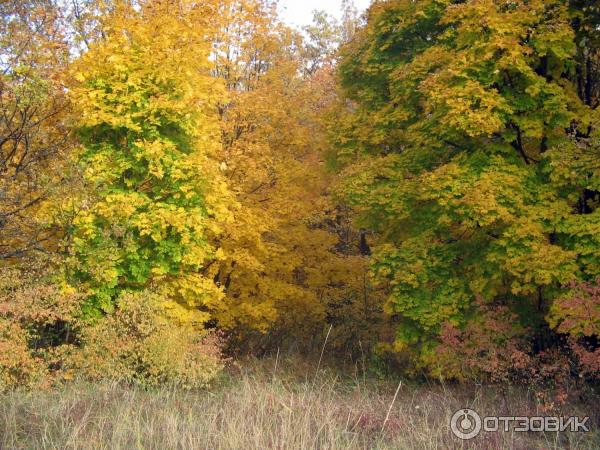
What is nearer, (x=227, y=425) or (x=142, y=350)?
(x=227, y=425)

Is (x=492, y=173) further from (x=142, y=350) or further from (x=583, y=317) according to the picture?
(x=142, y=350)

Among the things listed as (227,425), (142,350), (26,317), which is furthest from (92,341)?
Result: (227,425)

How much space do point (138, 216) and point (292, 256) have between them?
5.78 m

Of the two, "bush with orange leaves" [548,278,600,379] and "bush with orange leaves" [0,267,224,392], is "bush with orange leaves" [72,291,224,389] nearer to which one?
"bush with orange leaves" [0,267,224,392]

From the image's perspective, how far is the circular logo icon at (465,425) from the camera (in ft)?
20.2

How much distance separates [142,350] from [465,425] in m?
5.66

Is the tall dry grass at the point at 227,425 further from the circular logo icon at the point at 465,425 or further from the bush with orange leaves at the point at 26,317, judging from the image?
the bush with orange leaves at the point at 26,317

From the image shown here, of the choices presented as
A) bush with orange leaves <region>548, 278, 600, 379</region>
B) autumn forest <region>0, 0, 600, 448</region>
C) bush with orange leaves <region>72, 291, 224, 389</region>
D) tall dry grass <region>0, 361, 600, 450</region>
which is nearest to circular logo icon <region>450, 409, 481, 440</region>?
tall dry grass <region>0, 361, 600, 450</region>

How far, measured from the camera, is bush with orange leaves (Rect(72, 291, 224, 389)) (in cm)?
945

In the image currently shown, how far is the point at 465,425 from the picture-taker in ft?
21.2

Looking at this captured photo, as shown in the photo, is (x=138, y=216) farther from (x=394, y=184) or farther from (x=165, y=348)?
(x=394, y=184)

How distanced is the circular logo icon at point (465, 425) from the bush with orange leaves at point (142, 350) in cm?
459

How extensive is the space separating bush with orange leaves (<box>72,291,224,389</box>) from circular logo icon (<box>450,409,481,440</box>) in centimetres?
459

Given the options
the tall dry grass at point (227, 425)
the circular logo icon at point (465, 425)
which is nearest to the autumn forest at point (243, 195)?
the tall dry grass at point (227, 425)
